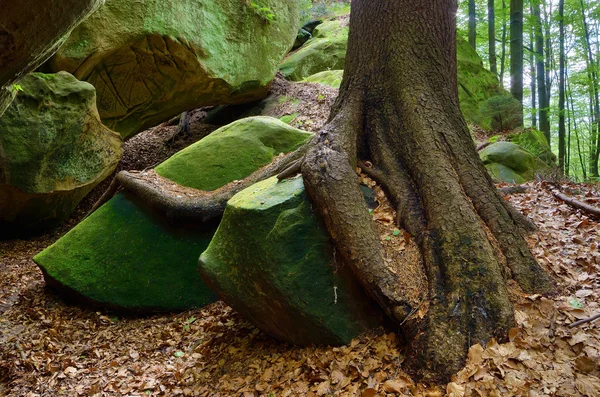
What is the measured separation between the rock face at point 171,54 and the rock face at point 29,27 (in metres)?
4.63

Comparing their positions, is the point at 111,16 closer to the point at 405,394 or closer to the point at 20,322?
the point at 20,322

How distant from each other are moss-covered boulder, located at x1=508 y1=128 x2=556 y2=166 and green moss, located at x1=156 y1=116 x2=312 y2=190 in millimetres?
6822

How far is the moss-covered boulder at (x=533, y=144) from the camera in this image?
10523 mm

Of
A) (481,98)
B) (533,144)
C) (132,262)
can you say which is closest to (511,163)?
(533,144)

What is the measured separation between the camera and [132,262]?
5.91m

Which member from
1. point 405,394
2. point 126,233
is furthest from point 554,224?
point 126,233

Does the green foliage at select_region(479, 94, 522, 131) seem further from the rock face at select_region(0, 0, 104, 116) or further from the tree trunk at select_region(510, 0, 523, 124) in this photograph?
the rock face at select_region(0, 0, 104, 116)

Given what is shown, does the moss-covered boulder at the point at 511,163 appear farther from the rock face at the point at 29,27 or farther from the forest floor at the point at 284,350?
the rock face at the point at 29,27

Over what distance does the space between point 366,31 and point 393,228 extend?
2.26m

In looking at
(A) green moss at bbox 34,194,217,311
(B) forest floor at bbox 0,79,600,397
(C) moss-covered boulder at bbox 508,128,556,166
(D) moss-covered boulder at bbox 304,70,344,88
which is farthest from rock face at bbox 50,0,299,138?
(C) moss-covered boulder at bbox 508,128,556,166

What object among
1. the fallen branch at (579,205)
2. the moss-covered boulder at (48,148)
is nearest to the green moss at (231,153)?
the moss-covered boulder at (48,148)

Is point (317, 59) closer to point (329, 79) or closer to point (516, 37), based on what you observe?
point (329, 79)

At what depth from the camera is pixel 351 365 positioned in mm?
3197

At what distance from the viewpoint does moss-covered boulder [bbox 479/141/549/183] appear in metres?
8.95
